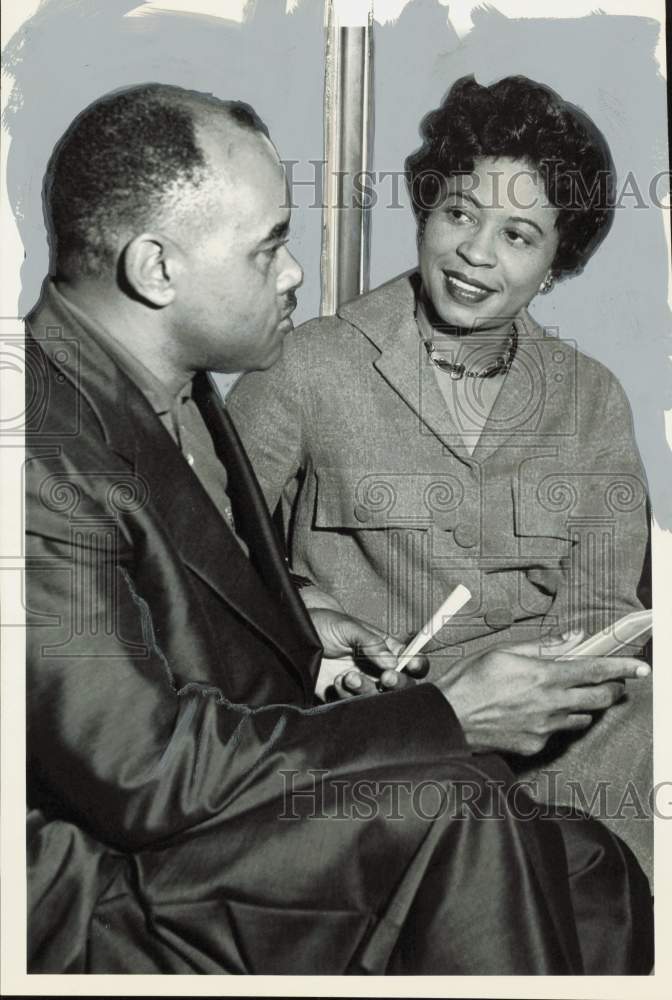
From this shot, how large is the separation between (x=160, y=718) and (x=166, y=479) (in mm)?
520

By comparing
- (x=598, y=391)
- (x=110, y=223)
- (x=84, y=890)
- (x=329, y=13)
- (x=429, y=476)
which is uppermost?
(x=329, y=13)

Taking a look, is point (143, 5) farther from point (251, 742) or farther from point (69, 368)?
point (251, 742)

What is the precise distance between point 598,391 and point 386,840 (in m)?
1.14

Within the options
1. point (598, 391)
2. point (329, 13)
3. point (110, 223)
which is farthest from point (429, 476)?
point (329, 13)

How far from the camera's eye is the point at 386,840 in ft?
9.89

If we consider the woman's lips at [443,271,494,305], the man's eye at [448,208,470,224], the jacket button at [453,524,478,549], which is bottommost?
the jacket button at [453,524,478,549]

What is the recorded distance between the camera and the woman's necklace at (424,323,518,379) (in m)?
3.28

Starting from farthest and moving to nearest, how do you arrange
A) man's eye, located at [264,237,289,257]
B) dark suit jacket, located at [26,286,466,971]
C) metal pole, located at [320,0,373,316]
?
metal pole, located at [320,0,373,316], man's eye, located at [264,237,289,257], dark suit jacket, located at [26,286,466,971]

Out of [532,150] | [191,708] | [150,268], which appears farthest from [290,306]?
[191,708]

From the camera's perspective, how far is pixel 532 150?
→ 10.6 ft

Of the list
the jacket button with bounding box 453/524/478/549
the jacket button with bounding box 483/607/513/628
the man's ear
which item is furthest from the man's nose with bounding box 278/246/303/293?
the jacket button with bounding box 483/607/513/628

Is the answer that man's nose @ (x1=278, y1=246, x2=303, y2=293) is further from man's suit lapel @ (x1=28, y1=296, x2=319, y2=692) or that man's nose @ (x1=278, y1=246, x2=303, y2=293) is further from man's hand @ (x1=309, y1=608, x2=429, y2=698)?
man's hand @ (x1=309, y1=608, x2=429, y2=698)

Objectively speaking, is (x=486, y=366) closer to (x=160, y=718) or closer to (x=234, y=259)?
(x=234, y=259)

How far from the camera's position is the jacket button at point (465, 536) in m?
3.24
